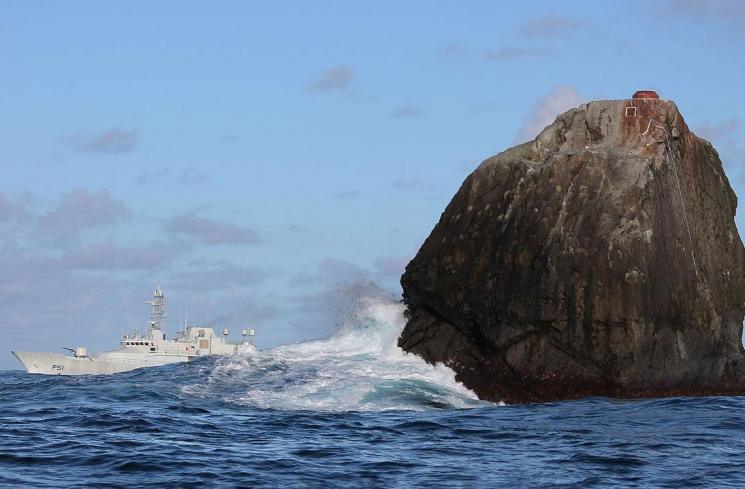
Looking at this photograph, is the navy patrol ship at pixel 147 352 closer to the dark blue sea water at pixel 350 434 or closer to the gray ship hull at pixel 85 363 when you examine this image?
the gray ship hull at pixel 85 363

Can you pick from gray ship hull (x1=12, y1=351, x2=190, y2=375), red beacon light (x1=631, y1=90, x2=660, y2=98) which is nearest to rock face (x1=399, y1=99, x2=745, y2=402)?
red beacon light (x1=631, y1=90, x2=660, y2=98)

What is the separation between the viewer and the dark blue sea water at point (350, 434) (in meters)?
17.3

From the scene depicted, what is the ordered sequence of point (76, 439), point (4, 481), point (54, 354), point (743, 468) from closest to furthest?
point (4, 481) < point (743, 468) < point (76, 439) < point (54, 354)

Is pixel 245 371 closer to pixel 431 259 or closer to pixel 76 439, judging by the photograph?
pixel 431 259

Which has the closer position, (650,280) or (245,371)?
(650,280)

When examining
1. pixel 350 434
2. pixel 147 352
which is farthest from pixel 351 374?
pixel 147 352

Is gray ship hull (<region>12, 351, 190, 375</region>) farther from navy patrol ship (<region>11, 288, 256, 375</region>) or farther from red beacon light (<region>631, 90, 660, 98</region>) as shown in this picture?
red beacon light (<region>631, 90, 660, 98</region>)

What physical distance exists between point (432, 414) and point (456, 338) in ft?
21.7

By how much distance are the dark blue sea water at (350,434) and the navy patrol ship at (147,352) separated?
40.0 meters

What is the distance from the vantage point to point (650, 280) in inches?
1179

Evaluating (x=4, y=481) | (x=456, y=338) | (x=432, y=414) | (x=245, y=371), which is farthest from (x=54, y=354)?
(x=4, y=481)

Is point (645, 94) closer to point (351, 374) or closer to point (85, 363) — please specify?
point (351, 374)

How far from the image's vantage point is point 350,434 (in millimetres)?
22031

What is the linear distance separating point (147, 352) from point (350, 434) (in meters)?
54.6
